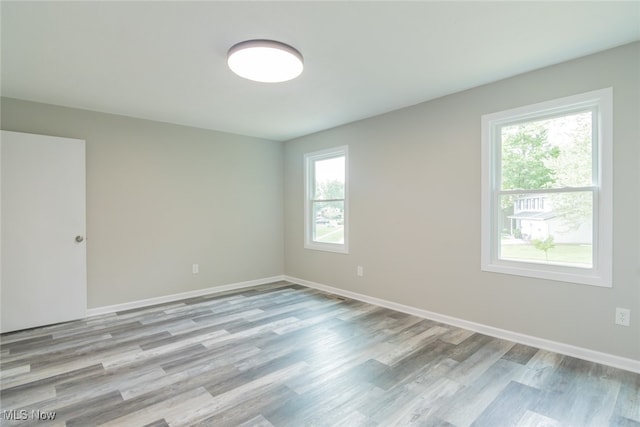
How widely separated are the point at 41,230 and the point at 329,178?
3.58 metres

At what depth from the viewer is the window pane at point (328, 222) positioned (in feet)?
15.3

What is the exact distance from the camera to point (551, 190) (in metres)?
2.68

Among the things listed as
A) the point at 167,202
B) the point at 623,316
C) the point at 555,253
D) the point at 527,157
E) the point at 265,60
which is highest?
the point at 265,60

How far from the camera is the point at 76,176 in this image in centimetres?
346

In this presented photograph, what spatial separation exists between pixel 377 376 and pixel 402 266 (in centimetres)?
168

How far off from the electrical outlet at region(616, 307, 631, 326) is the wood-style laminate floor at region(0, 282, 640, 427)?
363mm

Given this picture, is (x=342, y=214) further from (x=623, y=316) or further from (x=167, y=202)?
(x=623, y=316)

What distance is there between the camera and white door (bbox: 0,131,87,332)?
3111 mm

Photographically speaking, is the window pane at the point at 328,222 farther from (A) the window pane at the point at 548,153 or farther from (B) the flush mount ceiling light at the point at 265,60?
(B) the flush mount ceiling light at the point at 265,60

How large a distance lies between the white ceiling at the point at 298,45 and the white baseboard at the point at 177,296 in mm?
2426

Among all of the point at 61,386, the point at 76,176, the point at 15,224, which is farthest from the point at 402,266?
the point at 15,224

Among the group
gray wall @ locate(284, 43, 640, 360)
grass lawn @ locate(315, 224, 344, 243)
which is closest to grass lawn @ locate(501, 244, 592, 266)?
gray wall @ locate(284, 43, 640, 360)

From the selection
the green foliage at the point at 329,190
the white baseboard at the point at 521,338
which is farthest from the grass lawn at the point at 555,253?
the green foliage at the point at 329,190

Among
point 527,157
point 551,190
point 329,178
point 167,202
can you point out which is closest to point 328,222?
point 329,178
